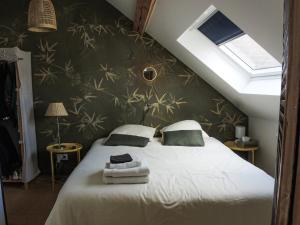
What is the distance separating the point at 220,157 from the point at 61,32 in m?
2.69

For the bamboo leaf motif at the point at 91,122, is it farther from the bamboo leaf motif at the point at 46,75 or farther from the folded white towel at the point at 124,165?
the folded white towel at the point at 124,165

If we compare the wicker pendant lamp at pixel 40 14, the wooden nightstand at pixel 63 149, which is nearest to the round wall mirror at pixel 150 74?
the wooden nightstand at pixel 63 149

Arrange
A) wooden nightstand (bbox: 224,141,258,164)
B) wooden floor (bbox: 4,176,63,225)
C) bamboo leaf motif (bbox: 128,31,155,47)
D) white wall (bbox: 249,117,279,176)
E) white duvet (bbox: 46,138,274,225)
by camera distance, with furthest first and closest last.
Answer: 1. bamboo leaf motif (bbox: 128,31,155,47)
2. wooden nightstand (bbox: 224,141,258,164)
3. white wall (bbox: 249,117,279,176)
4. wooden floor (bbox: 4,176,63,225)
5. white duvet (bbox: 46,138,274,225)

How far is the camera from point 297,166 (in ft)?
1.22

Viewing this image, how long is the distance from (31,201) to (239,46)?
9.69 feet

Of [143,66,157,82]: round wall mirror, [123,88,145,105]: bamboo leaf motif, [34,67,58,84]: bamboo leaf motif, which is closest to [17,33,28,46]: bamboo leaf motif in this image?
[34,67,58,84]: bamboo leaf motif

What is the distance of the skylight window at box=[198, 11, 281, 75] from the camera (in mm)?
2614

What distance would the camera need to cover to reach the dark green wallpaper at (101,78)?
3.78 m

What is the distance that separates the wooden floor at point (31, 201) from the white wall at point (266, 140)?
2.63 metres

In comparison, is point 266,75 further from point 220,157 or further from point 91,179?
point 91,179

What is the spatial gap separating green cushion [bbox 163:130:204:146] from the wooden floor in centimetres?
153

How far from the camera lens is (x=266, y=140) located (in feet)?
11.4

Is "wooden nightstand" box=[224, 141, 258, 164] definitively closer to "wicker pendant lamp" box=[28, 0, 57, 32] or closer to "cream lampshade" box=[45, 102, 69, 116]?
"cream lampshade" box=[45, 102, 69, 116]

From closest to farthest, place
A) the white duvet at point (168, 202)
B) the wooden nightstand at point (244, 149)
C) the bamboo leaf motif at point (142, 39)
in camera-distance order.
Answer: the white duvet at point (168, 202) < the wooden nightstand at point (244, 149) < the bamboo leaf motif at point (142, 39)
